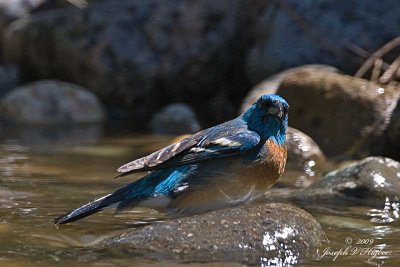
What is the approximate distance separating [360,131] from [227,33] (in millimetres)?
3972

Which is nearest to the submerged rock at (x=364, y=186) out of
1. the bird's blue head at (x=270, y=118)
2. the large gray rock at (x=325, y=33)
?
the bird's blue head at (x=270, y=118)

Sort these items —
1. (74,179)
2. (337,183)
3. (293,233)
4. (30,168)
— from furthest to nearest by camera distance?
(30,168) < (74,179) < (337,183) < (293,233)

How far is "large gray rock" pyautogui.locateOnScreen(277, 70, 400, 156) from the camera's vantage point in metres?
8.48

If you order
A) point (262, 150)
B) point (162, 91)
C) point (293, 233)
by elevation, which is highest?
point (162, 91)

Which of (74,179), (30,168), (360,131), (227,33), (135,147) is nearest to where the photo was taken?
(74,179)

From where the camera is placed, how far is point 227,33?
40.0 feet

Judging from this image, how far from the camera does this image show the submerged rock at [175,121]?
1070cm

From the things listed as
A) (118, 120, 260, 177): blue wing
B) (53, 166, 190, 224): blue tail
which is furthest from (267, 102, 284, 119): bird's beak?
(53, 166, 190, 224): blue tail

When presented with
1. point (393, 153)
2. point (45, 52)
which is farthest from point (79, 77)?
point (393, 153)

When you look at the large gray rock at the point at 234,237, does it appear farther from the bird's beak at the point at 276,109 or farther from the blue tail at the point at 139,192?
the bird's beak at the point at 276,109

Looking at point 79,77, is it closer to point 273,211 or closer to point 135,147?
point 135,147

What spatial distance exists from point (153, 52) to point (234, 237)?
24.6ft

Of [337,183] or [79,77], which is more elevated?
[79,77]

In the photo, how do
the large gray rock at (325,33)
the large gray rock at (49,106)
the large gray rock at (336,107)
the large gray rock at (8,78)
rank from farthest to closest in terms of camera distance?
1. the large gray rock at (8,78)
2. the large gray rock at (49,106)
3. the large gray rock at (325,33)
4. the large gray rock at (336,107)
